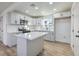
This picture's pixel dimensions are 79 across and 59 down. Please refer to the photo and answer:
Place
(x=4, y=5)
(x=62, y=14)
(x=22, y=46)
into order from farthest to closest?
(x=62, y=14)
(x=22, y=46)
(x=4, y=5)

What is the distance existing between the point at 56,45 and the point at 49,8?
112 centimetres

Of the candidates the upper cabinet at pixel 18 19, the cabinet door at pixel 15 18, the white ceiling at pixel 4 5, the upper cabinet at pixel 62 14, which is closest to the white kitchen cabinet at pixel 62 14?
the upper cabinet at pixel 62 14

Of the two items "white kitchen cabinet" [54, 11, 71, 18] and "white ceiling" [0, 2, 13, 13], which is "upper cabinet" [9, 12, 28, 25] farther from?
"white kitchen cabinet" [54, 11, 71, 18]

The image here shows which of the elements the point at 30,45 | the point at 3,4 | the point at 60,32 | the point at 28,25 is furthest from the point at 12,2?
the point at 60,32

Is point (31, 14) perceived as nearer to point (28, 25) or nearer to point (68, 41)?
point (28, 25)

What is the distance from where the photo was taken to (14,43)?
2486 mm

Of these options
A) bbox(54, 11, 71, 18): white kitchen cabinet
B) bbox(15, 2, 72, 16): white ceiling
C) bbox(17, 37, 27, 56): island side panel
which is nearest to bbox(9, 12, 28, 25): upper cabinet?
bbox(15, 2, 72, 16): white ceiling

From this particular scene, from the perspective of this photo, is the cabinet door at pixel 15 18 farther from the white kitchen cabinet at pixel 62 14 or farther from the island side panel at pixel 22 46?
the white kitchen cabinet at pixel 62 14

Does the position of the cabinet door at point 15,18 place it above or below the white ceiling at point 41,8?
below

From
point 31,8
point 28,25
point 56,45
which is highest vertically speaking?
point 31,8

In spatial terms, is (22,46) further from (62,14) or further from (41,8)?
(62,14)

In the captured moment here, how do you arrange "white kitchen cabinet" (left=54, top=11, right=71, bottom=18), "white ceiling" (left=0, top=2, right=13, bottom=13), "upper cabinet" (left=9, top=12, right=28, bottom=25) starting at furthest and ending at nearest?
"white kitchen cabinet" (left=54, top=11, right=71, bottom=18) < "upper cabinet" (left=9, top=12, right=28, bottom=25) < "white ceiling" (left=0, top=2, right=13, bottom=13)

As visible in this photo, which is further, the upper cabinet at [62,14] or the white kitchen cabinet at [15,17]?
the upper cabinet at [62,14]

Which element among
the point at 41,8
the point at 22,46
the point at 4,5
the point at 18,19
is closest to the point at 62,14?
the point at 41,8
